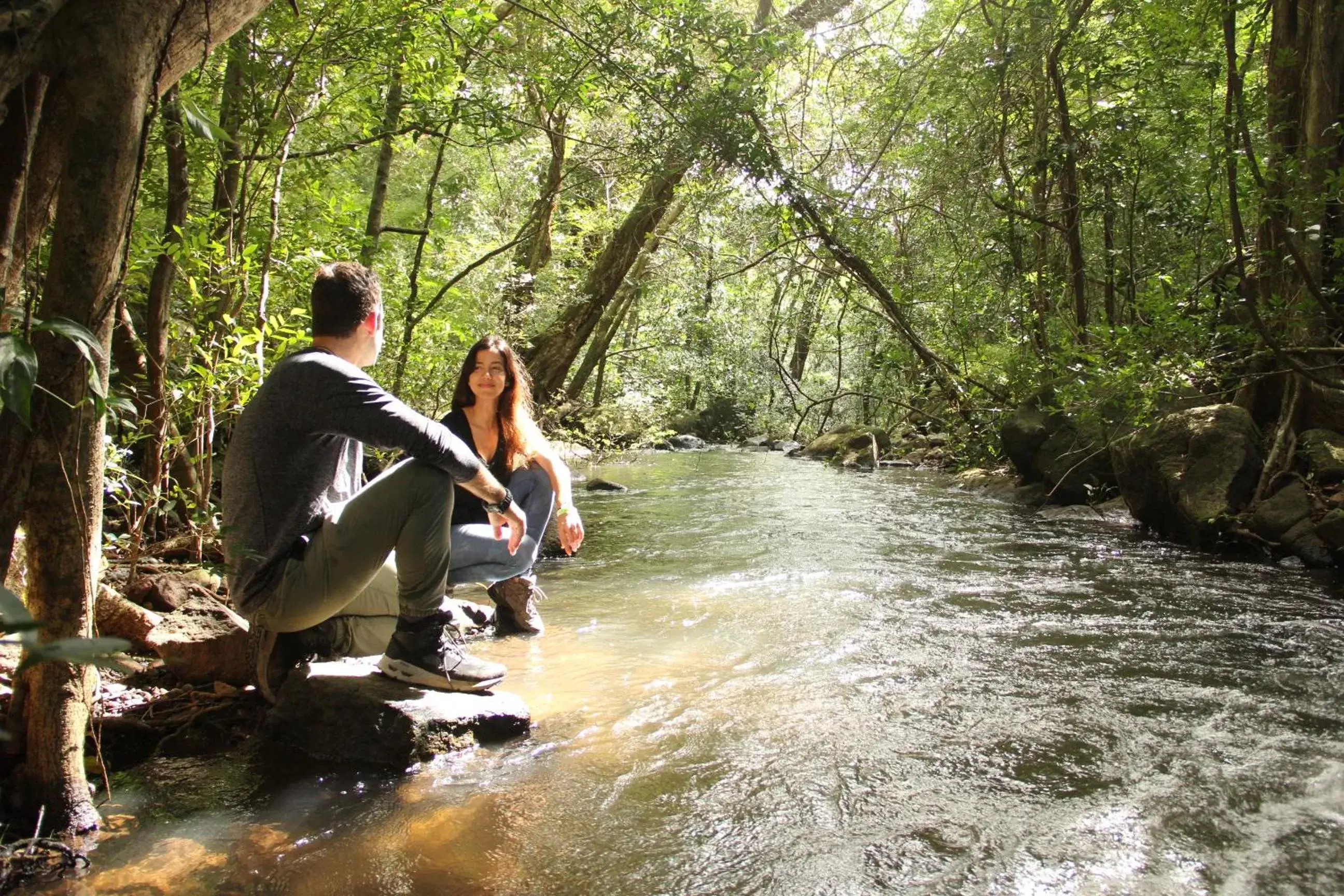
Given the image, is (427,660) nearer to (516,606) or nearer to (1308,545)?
(516,606)

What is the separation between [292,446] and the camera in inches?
110

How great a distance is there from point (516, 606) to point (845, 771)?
204 cm

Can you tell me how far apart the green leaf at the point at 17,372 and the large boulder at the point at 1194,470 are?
22.5 ft

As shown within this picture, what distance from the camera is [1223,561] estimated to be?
19.6 feet

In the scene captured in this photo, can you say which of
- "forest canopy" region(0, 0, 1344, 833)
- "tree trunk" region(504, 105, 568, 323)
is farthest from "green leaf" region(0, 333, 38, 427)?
"tree trunk" region(504, 105, 568, 323)

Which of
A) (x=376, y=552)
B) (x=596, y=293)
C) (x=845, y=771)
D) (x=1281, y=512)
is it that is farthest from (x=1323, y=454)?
(x=596, y=293)

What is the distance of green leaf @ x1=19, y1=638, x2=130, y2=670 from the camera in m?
0.66

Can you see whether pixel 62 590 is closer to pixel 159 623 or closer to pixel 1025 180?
pixel 159 623

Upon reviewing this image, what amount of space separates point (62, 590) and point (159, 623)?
4.52 feet

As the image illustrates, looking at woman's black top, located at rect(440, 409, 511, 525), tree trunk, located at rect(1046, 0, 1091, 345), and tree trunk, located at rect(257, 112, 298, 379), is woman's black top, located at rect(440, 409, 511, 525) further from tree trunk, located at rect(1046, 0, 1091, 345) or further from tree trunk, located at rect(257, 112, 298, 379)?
tree trunk, located at rect(1046, 0, 1091, 345)

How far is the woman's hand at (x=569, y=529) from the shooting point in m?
3.89

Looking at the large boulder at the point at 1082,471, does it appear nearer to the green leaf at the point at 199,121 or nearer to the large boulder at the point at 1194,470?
the large boulder at the point at 1194,470

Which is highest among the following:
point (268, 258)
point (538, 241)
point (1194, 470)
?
point (538, 241)

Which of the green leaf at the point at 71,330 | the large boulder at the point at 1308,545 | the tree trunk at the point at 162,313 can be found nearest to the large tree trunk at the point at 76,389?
the green leaf at the point at 71,330
